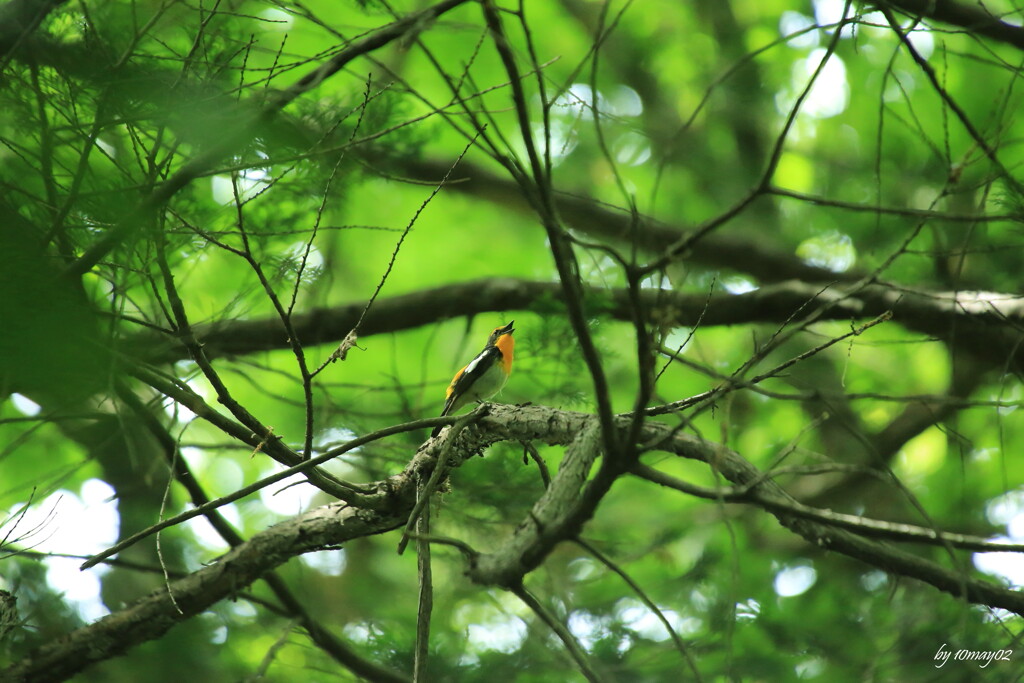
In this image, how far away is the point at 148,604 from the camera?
10.4 feet

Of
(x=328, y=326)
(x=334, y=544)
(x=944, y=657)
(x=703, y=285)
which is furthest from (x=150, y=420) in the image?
(x=703, y=285)

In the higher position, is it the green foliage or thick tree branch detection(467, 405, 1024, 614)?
the green foliage

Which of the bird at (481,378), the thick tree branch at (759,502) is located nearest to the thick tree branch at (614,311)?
the bird at (481,378)

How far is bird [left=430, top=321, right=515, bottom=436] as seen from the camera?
14.7 ft

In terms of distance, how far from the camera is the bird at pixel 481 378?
449 centimetres

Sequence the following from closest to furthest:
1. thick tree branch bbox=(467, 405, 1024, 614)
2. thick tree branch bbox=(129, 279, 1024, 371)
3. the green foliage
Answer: thick tree branch bbox=(467, 405, 1024, 614), the green foliage, thick tree branch bbox=(129, 279, 1024, 371)

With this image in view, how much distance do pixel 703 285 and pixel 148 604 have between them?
5815 millimetres

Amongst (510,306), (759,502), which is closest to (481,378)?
(510,306)

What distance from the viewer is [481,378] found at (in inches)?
180

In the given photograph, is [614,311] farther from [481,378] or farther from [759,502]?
[759,502]

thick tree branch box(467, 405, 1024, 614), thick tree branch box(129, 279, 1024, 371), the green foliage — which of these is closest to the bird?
the green foliage

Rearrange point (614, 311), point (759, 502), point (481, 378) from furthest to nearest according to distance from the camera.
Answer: point (614, 311), point (481, 378), point (759, 502)

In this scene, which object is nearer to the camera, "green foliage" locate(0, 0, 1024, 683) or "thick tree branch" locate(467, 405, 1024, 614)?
"thick tree branch" locate(467, 405, 1024, 614)

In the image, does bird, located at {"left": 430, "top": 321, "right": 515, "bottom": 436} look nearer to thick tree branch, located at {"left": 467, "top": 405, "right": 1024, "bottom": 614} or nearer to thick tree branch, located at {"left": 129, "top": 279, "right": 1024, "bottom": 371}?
thick tree branch, located at {"left": 129, "top": 279, "right": 1024, "bottom": 371}
